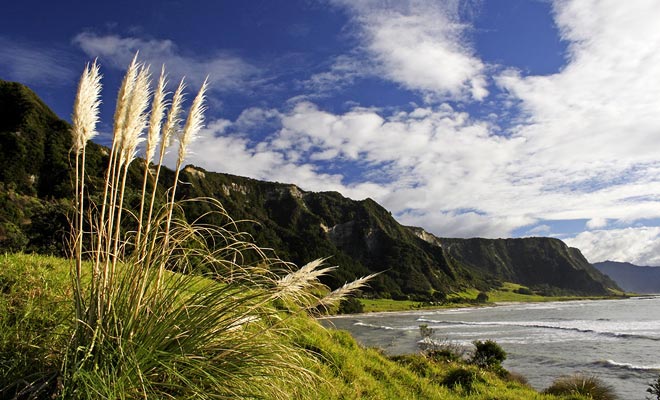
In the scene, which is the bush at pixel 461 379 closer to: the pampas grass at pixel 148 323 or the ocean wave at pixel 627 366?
the pampas grass at pixel 148 323

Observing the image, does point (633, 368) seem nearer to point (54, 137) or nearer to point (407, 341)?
point (407, 341)

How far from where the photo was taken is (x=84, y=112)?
10.6ft

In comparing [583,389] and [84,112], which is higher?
[84,112]

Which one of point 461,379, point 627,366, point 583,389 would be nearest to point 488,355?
point 583,389

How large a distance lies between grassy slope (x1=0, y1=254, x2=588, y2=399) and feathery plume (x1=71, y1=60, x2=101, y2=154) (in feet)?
4.57

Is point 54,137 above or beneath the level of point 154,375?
above

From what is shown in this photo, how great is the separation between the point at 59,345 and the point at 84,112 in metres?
1.79

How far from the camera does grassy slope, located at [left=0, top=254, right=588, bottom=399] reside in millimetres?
3111

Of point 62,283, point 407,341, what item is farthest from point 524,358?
point 62,283

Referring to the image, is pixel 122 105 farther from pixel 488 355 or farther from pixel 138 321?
pixel 488 355

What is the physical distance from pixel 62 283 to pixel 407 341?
133 ft

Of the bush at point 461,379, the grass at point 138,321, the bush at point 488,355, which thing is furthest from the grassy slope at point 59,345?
the bush at point 488,355

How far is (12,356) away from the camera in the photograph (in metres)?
3.05

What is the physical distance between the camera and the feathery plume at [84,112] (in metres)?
3.20
